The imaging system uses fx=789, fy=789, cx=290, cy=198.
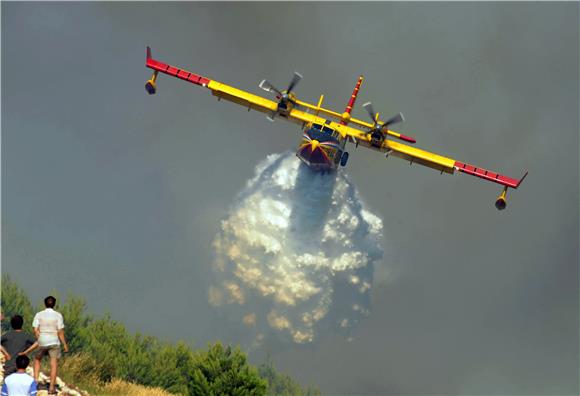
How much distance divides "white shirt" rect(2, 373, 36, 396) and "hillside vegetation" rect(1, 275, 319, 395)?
1039 centimetres

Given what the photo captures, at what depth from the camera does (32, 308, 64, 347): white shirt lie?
1786 cm

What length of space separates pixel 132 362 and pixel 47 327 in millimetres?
23754

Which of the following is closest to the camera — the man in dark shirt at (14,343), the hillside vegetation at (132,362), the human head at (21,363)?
the human head at (21,363)

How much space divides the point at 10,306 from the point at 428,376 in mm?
91549

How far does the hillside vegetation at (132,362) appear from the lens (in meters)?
25.4

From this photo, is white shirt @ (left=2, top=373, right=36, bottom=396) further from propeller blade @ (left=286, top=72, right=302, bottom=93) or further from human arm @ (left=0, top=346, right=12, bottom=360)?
propeller blade @ (left=286, top=72, right=302, bottom=93)

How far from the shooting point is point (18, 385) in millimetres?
14562

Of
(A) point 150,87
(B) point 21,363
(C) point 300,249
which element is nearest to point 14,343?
(B) point 21,363

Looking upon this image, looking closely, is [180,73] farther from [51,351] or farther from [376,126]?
[51,351]

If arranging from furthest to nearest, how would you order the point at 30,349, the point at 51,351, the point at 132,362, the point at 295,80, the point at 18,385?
1. the point at 295,80
2. the point at 132,362
3. the point at 51,351
4. the point at 30,349
5. the point at 18,385

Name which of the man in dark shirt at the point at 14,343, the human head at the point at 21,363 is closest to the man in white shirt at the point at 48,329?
the man in dark shirt at the point at 14,343

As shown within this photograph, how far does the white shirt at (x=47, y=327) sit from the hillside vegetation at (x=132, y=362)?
7.33 meters

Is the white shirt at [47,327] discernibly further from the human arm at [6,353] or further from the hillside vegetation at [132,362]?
the hillside vegetation at [132,362]

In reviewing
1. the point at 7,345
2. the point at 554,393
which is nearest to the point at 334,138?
the point at 7,345
